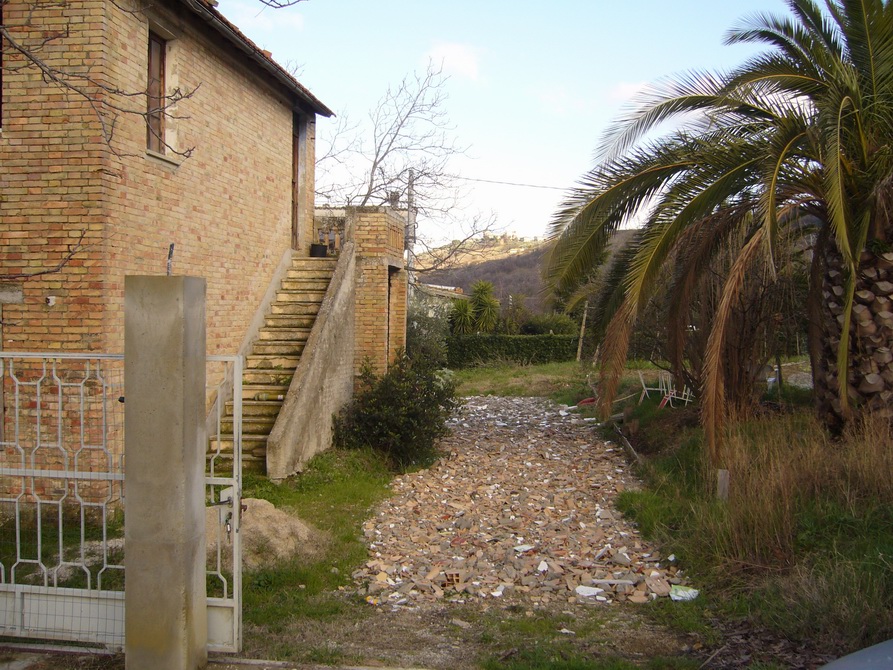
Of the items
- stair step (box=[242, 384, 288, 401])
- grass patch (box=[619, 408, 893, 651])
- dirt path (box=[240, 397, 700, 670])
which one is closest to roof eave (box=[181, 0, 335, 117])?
stair step (box=[242, 384, 288, 401])

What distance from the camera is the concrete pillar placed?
4.44 m

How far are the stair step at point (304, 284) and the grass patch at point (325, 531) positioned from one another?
3.07m

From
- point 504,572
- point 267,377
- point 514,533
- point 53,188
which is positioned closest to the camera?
point 504,572

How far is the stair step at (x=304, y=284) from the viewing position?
12922mm

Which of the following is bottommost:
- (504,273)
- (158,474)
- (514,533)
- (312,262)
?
(514,533)

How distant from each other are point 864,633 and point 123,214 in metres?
8.01

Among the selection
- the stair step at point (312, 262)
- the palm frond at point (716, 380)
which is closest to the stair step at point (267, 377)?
the stair step at point (312, 262)

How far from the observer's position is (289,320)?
40.0ft

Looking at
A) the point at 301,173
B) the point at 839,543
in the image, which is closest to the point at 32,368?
the point at 301,173

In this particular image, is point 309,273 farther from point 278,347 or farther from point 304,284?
point 278,347

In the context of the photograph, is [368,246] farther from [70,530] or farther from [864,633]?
[864,633]

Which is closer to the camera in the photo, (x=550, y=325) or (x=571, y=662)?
(x=571, y=662)

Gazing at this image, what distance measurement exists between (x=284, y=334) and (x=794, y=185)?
7625mm

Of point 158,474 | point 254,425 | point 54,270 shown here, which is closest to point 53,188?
point 54,270
